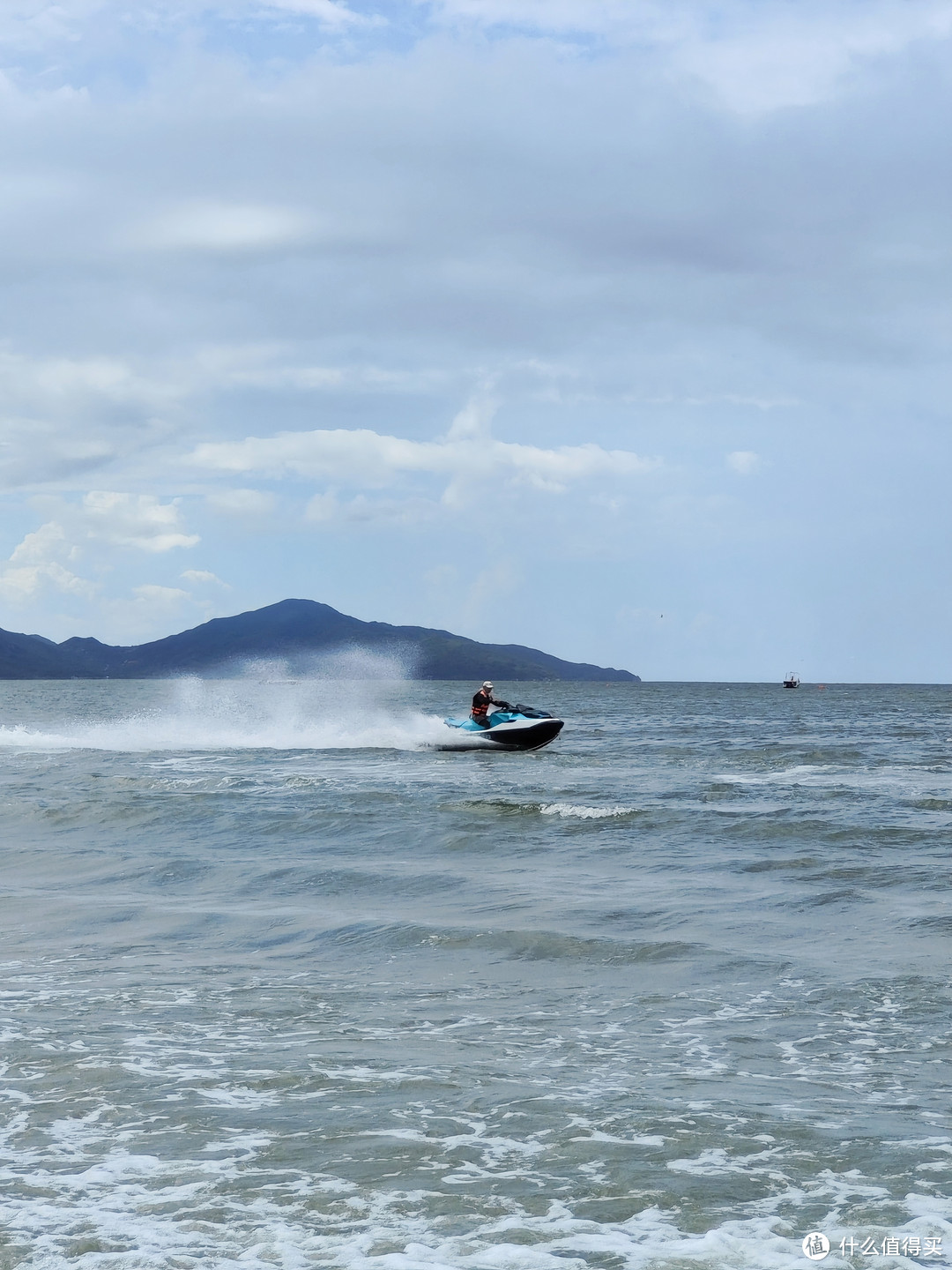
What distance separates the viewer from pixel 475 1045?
30.0 ft

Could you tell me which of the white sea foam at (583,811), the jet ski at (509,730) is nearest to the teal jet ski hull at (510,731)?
the jet ski at (509,730)

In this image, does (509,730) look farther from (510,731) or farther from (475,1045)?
(475,1045)

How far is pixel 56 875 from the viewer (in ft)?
58.6

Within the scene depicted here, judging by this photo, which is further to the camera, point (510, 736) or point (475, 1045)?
point (510, 736)

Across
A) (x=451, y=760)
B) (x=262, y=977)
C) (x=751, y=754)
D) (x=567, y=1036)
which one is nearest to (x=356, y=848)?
(x=262, y=977)

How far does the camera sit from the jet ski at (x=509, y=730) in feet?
139

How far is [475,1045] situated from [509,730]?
109 feet

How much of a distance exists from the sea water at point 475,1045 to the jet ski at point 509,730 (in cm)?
1887

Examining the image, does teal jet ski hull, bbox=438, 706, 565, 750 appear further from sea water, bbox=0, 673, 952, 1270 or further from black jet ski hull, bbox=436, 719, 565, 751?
sea water, bbox=0, 673, 952, 1270

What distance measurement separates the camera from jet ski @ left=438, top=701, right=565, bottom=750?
4222cm

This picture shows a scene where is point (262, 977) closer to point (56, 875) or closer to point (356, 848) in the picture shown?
point (56, 875)

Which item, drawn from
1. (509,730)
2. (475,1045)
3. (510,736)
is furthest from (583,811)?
(510,736)

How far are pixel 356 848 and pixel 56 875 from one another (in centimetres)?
517

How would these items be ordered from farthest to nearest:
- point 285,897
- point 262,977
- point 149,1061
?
1. point 285,897
2. point 262,977
3. point 149,1061
